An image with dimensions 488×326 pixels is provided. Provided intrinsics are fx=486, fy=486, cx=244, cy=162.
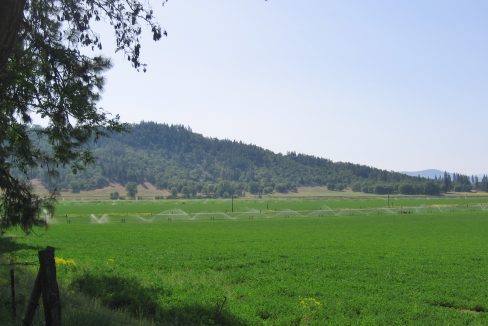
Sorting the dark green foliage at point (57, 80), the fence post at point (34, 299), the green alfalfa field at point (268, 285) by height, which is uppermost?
the dark green foliage at point (57, 80)

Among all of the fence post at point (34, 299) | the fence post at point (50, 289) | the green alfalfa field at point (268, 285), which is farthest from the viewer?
the green alfalfa field at point (268, 285)

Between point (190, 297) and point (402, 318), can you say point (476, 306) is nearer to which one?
point (402, 318)

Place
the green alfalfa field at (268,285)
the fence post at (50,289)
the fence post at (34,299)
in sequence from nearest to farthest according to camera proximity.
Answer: the fence post at (50,289)
the fence post at (34,299)
the green alfalfa field at (268,285)

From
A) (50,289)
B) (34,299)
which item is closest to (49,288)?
(50,289)

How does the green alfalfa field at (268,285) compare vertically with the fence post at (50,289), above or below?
below

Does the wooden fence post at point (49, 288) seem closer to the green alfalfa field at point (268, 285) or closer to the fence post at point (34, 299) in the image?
the fence post at point (34, 299)

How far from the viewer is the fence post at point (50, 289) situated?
621 cm

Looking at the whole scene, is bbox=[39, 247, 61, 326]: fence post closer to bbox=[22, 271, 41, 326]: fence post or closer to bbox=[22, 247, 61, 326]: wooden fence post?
bbox=[22, 247, 61, 326]: wooden fence post

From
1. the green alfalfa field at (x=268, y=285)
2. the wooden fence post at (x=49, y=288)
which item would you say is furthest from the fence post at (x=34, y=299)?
the green alfalfa field at (x=268, y=285)

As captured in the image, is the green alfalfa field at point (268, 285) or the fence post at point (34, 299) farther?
the green alfalfa field at point (268, 285)

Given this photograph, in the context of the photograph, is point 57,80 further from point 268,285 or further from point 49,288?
point 268,285

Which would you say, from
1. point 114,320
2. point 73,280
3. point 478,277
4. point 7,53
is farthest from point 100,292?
point 478,277

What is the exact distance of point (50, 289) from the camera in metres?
6.25

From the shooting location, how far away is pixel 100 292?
14.1m
